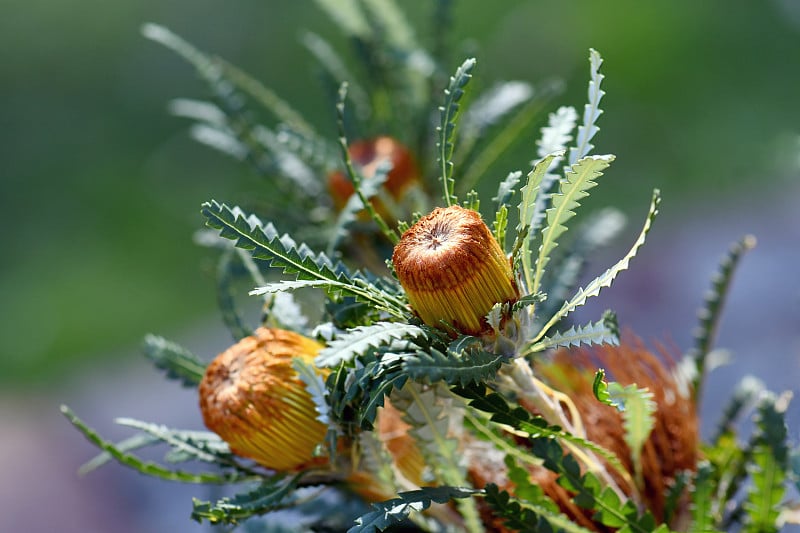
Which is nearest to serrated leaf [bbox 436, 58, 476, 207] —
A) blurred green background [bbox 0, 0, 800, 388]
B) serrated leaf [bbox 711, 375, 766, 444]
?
serrated leaf [bbox 711, 375, 766, 444]

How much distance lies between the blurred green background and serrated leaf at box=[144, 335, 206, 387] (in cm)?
175

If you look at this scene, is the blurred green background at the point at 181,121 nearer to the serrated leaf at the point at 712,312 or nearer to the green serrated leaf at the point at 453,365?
the serrated leaf at the point at 712,312

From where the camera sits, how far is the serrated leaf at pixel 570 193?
0.41m

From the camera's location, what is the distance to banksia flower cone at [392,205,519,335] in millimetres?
424

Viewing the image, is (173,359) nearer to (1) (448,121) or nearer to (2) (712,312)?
(1) (448,121)

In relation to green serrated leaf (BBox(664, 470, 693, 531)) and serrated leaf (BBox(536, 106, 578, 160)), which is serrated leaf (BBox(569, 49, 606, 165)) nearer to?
serrated leaf (BBox(536, 106, 578, 160))

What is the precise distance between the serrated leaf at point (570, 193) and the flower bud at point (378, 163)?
29cm

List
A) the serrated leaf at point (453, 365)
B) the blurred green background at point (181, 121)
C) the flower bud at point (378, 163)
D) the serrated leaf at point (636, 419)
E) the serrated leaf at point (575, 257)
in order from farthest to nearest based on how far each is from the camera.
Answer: the blurred green background at point (181, 121)
the flower bud at point (378, 163)
the serrated leaf at point (575, 257)
the serrated leaf at point (636, 419)
the serrated leaf at point (453, 365)

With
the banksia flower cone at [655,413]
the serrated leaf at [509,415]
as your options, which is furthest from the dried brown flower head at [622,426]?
the serrated leaf at [509,415]

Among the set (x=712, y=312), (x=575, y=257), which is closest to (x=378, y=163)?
(x=575, y=257)

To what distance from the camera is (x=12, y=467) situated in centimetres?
212

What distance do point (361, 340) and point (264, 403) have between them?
4.2 inches

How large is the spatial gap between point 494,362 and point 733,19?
2.47 m

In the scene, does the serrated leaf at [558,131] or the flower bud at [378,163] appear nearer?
the serrated leaf at [558,131]
